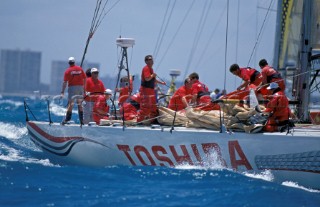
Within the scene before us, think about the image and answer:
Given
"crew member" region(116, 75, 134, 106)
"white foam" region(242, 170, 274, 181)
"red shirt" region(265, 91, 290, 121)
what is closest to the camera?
"white foam" region(242, 170, 274, 181)

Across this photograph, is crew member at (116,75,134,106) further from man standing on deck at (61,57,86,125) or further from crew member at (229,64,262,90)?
crew member at (229,64,262,90)

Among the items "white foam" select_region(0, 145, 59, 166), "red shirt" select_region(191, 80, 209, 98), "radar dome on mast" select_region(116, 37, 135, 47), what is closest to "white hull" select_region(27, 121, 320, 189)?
"white foam" select_region(0, 145, 59, 166)

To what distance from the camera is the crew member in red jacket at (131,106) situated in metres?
11.2

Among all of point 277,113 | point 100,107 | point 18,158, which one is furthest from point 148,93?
point 18,158

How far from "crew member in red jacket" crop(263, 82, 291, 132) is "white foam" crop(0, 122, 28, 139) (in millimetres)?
8457

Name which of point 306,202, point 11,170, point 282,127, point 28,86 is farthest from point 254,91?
point 28,86

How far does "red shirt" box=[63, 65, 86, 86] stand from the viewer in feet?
39.1

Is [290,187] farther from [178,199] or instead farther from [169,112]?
[169,112]

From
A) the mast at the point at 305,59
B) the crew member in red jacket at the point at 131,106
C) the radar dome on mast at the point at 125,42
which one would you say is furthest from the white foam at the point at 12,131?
the mast at the point at 305,59

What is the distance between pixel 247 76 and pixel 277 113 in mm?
1401

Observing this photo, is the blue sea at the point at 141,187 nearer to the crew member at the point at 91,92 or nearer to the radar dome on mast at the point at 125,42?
the crew member at the point at 91,92

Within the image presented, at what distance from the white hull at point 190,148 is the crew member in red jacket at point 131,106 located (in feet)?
2.90

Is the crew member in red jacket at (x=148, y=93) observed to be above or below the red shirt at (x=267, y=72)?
below

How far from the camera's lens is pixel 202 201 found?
26.3 ft
